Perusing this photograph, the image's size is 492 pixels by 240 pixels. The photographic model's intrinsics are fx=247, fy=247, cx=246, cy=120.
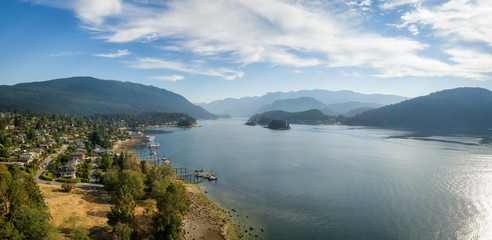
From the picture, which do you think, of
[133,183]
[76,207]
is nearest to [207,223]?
[133,183]

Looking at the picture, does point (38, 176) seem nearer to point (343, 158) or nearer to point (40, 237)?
point (40, 237)

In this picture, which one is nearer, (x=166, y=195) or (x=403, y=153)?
(x=166, y=195)

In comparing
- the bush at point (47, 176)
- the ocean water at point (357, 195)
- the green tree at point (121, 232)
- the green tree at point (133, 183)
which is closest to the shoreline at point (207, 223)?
the ocean water at point (357, 195)

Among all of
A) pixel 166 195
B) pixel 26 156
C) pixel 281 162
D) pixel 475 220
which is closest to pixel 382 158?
Result: pixel 281 162

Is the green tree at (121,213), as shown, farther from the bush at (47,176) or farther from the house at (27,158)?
the house at (27,158)

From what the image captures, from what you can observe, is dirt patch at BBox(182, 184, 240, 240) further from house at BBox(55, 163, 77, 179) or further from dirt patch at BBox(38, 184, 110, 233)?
house at BBox(55, 163, 77, 179)

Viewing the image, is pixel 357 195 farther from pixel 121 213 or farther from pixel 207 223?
pixel 121 213

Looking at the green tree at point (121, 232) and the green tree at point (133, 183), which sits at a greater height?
the green tree at point (133, 183)
